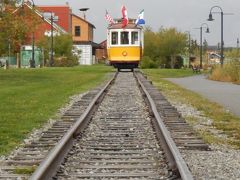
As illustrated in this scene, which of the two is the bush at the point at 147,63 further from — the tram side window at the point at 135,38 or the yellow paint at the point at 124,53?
the tram side window at the point at 135,38

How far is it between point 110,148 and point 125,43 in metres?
34.1

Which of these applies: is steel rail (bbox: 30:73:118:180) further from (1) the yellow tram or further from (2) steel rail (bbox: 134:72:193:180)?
(1) the yellow tram

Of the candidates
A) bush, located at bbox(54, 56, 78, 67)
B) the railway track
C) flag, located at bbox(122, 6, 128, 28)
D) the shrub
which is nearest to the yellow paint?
flag, located at bbox(122, 6, 128, 28)

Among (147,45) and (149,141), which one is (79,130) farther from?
(147,45)

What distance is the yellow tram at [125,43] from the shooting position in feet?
142

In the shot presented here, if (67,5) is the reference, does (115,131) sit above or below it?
below

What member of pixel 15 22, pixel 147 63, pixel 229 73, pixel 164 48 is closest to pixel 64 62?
pixel 147 63

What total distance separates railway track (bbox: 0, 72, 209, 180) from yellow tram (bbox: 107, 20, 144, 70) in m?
27.8

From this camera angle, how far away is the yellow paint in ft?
145

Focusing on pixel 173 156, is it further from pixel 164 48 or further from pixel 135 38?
pixel 164 48

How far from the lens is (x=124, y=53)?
44.2 m

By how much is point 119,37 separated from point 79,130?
3210cm

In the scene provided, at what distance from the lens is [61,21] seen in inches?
4237

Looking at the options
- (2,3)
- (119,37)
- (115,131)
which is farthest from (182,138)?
(119,37)
